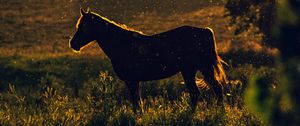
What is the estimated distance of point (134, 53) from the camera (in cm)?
990

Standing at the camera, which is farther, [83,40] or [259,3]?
[259,3]

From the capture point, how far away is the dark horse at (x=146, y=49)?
9.84 meters

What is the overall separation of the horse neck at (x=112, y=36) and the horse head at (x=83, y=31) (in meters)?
0.13

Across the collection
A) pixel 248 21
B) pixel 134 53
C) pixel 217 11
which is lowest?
pixel 217 11

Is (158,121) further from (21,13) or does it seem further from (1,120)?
(21,13)

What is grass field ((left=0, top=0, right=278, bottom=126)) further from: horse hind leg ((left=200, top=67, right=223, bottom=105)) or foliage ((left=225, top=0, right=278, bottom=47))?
foliage ((left=225, top=0, right=278, bottom=47))

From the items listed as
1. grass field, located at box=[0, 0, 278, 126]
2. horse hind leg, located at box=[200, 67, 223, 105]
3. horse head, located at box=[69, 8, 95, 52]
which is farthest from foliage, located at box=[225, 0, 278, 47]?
horse head, located at box=[69, 8, 95, 52]

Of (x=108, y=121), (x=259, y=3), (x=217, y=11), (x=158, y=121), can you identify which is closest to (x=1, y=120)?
(x=108, y=121)

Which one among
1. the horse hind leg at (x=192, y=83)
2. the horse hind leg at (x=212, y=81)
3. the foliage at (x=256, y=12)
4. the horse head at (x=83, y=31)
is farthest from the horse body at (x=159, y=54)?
the foliage at (x=256, y=12)

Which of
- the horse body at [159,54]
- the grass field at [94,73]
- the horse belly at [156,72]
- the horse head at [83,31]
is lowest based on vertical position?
the grass field at [94,73]

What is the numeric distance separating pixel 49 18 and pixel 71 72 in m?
22.5

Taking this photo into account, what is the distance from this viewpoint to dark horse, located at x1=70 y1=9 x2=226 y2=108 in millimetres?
9836

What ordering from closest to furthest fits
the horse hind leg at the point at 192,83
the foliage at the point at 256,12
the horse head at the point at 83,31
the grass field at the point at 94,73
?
1. the grass field at the point at 94,73
2. the horse head at the point at 83,31
3. the horse hind leg at the point at 192,83
4. the foliage at the point at 256,12

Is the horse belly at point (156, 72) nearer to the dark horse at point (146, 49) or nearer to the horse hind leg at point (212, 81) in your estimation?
the dark horse at point (146, 49)
